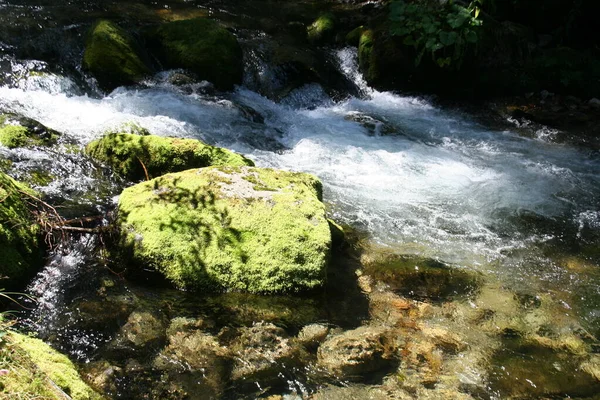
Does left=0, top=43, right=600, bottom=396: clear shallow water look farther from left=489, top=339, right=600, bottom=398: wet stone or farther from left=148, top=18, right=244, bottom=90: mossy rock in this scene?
left=489, top=339, right=600, bottom=398: wet stone

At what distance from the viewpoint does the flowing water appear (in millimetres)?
4301

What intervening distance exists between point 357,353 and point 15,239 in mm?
2804

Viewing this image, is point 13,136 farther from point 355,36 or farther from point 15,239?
point 355,36

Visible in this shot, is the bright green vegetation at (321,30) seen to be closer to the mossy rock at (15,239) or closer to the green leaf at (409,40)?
the green leaf at (409,40)

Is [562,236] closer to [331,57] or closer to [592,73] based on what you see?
[592,73]

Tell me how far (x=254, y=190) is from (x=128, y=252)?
1.26m

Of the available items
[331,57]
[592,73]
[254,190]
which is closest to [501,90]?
[592,73]

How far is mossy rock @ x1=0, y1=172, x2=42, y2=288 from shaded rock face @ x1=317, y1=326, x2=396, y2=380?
238 cm

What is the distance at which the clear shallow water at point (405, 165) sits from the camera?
5434 millimetres

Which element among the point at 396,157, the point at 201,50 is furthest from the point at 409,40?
the point at 201,50

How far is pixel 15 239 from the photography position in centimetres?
416

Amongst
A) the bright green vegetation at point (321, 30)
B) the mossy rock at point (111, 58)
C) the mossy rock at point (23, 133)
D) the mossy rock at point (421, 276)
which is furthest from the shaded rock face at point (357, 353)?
the bright green vegetation at point (321, 30)

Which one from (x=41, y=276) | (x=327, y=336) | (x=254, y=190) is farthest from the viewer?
(x=254, y=190)

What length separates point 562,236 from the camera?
6020 millimetres
